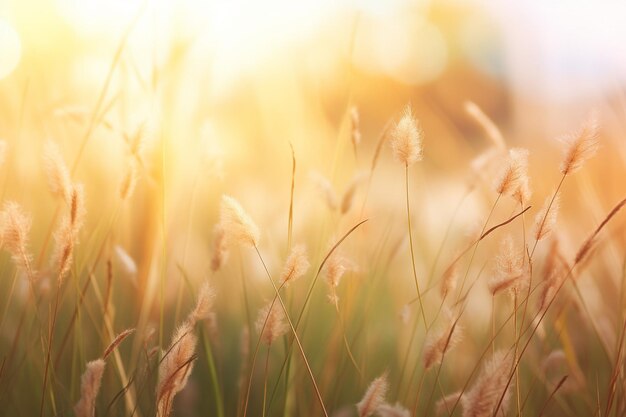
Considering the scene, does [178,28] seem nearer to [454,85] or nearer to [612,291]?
[612,291]

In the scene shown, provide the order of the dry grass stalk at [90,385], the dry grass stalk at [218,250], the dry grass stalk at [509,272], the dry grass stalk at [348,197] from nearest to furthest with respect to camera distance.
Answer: the dry grass stalk at [90,385], the dry grass stalk at [509,272], the dry grass stalk at [218,250], the dry grass stalk at [348,197]

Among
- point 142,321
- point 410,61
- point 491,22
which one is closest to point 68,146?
point 142,321

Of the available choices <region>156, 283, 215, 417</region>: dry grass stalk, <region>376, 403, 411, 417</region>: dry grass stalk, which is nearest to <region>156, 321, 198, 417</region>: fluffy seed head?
<region>156, 283, 215, 417</region>: dry grass stalk

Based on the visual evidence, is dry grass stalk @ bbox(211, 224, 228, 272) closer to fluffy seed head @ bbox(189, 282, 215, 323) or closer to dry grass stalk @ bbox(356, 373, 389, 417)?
fluffy seed head @ bbox(189, 282, 215, 323)

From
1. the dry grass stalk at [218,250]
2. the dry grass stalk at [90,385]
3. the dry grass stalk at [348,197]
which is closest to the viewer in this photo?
the dry grass stalk at [90,385]

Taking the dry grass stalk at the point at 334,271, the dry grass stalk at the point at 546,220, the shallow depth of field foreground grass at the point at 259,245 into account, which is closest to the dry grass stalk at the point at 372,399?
the shallow depth of field foreground grass at the point at 259,245

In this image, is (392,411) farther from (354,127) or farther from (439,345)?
(354,127)

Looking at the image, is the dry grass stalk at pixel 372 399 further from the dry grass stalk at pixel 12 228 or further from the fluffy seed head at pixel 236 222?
the dry grass stalk at pixel 12 228

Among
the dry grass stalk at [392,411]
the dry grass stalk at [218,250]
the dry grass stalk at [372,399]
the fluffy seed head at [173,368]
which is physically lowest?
the dry grass stalk at [392,411]
